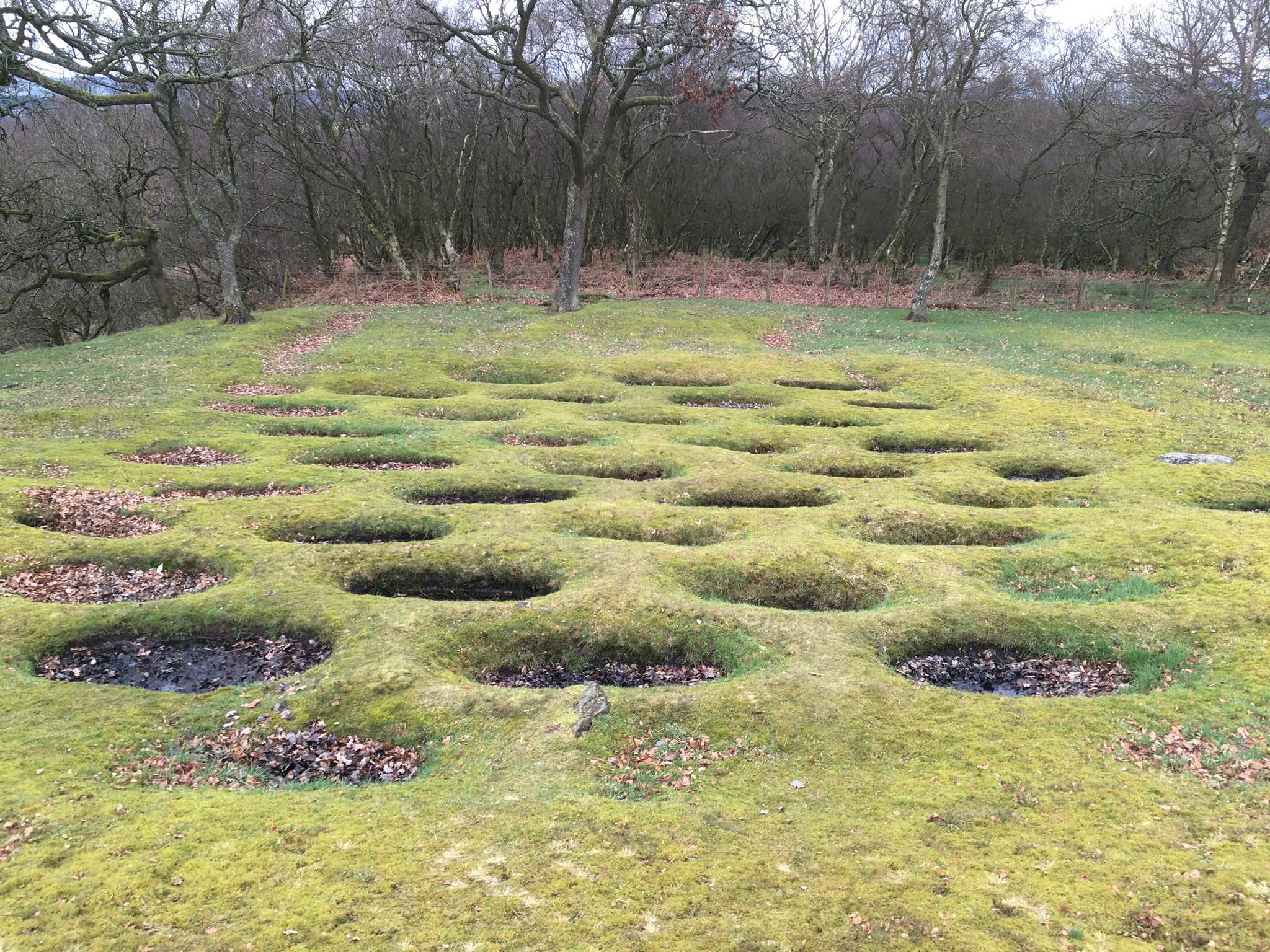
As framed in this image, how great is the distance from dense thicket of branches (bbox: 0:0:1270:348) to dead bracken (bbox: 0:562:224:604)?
1997 cm

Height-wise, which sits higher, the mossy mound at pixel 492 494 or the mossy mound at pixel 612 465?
the mossy mound at pixel 612 465

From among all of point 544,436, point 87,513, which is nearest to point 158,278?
point 544,436

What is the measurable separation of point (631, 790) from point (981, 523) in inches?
435

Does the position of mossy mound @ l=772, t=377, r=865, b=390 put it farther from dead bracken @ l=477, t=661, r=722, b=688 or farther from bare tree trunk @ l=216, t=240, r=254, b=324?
bare tree trunk @ l=216, t=240, r=254, b=324

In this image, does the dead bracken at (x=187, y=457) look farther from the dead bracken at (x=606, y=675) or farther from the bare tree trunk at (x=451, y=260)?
the bare tree trunk at (x=451, y=260)

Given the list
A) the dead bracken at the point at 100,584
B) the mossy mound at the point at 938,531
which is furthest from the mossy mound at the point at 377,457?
the mossy mound at the point at 938,531

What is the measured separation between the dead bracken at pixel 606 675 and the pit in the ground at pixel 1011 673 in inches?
117

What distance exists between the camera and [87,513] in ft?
52.5

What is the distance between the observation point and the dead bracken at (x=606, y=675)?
11.2 meters

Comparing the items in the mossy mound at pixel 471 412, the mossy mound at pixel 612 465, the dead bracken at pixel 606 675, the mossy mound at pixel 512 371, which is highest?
the mossy mound at pixel 512 371

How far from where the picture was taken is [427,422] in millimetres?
24062

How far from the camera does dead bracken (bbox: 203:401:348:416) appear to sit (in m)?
25.5

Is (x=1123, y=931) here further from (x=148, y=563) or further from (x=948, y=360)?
(x=948, y=360)

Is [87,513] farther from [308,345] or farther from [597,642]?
[308,345]
